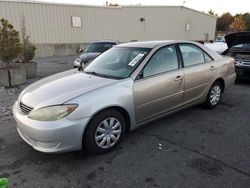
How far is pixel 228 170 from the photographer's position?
9.22 ft

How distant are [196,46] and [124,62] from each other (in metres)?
1.61

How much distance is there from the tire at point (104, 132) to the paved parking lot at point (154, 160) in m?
0.13

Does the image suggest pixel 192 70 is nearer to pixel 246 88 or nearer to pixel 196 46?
pixel 196 46

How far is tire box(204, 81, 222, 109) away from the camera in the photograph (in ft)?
15.6

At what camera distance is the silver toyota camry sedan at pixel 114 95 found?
2.82 metres

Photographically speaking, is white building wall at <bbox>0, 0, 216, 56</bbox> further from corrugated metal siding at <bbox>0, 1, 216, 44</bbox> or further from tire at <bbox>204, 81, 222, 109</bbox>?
tire at <bbox>204, 81, 222, 109</bbox>

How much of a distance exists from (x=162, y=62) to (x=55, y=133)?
2037 millimetres

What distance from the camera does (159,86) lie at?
3.64 meters

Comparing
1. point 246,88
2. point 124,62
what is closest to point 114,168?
point 124,62

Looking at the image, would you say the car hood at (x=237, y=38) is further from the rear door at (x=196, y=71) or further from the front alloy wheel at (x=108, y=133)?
the front alloy wheel at (x=108, y=133)

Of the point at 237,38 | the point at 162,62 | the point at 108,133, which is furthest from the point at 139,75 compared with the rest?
the point at 237,38

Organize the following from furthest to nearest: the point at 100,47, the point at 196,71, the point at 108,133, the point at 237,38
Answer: the point at 100,47 → the point at 237,38 → the point at 196,71 → the point at 108,133

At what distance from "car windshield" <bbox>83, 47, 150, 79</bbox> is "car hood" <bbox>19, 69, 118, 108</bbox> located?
23 centimetres

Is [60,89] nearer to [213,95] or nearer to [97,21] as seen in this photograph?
[213,95]
